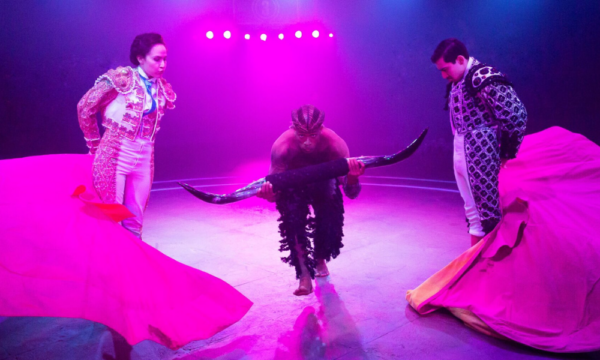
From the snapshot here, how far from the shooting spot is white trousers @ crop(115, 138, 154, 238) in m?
2.88

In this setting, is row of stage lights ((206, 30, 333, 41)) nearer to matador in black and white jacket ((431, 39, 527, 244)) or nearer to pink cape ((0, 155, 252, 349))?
matador in black and white jacket ((431, 39, 527, 244))

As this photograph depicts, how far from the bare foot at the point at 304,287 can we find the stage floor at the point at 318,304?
0.05 metres

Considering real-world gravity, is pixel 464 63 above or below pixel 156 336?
above

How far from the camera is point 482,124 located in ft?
9.22

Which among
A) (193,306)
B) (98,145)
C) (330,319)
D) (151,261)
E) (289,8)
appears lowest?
(330,319)

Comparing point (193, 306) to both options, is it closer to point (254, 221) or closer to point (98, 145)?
point (98, 145)

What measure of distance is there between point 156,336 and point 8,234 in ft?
2.69

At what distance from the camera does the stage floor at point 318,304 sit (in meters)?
2.33

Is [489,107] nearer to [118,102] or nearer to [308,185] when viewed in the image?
[308,185]

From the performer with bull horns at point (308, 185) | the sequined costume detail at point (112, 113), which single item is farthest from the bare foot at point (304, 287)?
the sequined costume detail at point (112, 113)

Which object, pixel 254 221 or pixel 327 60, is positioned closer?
pixel 254 221

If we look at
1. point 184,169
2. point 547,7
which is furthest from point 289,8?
point 547,7

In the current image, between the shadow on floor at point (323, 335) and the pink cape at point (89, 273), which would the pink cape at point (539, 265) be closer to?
the shadow on floor at point (323, 335)

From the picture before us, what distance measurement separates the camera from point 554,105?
6328mm
